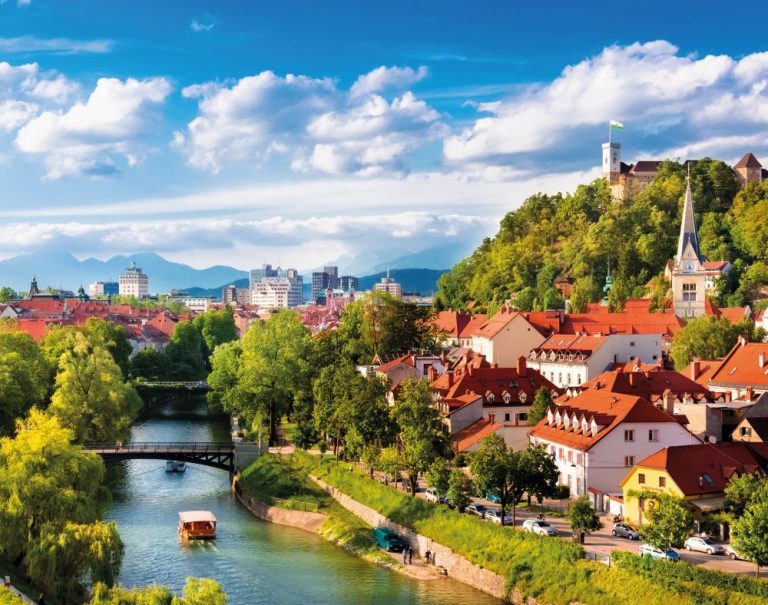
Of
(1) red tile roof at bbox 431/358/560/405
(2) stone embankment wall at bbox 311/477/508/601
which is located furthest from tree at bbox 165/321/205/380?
(2) stone embankment wall at bbox 311/477/508/601

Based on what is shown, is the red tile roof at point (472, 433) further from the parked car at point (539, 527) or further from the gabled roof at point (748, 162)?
the gabled roof at point (748, 162)

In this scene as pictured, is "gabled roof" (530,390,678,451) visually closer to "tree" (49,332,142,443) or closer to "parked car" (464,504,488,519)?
Answer: "parked car" (464,504,488,519)

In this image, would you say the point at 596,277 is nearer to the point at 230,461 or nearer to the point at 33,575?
the point at 230,461

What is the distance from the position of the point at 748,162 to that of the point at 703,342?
2708 inches

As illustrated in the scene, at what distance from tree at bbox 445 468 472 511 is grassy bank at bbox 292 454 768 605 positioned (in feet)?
1.88

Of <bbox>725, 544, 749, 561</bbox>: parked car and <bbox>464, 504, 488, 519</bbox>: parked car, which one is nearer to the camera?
<bbox>725, 544, 749, 561</bbox>: parked car

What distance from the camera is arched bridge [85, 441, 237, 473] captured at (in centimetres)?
5738

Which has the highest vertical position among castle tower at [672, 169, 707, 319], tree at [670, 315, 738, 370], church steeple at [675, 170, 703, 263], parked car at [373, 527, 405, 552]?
church steeple at [675, 170, 703, 263]

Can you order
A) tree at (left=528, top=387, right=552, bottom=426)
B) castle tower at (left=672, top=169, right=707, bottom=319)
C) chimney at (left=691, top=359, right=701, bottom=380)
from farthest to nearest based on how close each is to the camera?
castle tower at (left=672, top=169, right=707, bottom=319)
chimney at (left=691, top=359, right=701, bottom=380)
tree at (left=528, top=387, right=552, bottom=426)

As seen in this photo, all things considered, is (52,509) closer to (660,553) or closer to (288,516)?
(288,516)

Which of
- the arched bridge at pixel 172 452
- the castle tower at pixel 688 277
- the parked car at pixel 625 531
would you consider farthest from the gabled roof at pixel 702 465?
the castle tower at pixel 688 277

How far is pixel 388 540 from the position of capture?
45281 mm

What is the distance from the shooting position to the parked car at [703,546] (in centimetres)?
3666

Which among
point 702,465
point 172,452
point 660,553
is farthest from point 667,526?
point 172,452
